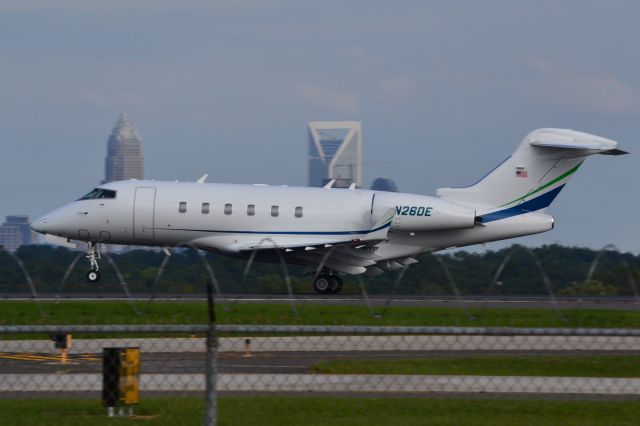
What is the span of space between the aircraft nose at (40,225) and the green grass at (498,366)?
19.3 m

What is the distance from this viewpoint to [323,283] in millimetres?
33938

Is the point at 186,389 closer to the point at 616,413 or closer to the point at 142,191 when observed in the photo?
the point at 616,413

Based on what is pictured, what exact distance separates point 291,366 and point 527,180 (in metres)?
18.8

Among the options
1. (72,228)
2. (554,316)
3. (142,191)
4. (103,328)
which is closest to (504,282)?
(554,316)

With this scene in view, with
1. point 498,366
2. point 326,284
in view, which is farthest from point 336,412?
point 326,284

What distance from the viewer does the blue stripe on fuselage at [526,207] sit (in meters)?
34.7

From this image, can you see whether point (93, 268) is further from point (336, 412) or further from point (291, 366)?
point (336, 412)

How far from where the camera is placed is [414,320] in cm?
2377

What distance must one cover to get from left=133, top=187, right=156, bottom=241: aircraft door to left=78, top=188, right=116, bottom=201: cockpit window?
2.89ft

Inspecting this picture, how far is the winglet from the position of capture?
1302 inches

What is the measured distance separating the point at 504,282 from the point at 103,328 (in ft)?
74.9

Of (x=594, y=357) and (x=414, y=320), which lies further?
(x=414, y=320)

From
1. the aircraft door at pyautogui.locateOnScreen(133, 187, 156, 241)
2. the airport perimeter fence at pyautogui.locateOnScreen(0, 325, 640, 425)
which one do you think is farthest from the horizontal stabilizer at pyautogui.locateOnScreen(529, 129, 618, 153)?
the airport perimeter fence at pyautogui.locateOnScreen(0, 325, 640, 425)

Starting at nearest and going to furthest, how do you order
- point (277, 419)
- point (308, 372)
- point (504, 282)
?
point (277, 419), point (308, 372), point (504, 282)
